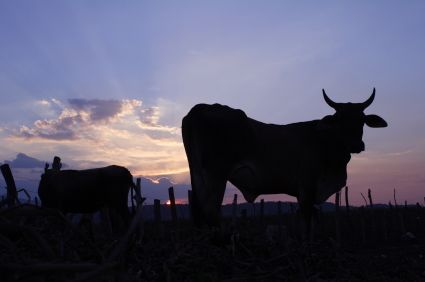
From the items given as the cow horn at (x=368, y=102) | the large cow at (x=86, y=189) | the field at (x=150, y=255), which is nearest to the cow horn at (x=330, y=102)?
the cow horn at (x=368, y=102)

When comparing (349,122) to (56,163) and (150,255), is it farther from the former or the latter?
(56,163)

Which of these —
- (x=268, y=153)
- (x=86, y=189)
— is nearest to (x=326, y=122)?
(x=268, y=153)

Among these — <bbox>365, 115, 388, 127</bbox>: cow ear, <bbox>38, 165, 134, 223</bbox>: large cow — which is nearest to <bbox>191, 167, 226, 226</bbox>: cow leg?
<bbox>365, 115, 388, 127</bbox>: cow ear

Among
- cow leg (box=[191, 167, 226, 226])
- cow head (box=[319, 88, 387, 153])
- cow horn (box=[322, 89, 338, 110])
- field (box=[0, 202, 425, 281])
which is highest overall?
cow horn (box=[322, 89, 338, 110])

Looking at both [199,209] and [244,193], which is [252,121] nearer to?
[244,193]

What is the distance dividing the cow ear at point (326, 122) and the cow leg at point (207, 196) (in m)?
2.62

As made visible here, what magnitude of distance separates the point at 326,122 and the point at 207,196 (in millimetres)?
3207

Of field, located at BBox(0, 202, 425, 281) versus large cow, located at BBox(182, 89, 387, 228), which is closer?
field, located at BBox(0, 202, 425, 281)

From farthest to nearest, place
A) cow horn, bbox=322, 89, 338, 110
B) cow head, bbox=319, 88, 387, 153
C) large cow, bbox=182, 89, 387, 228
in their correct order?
1. cow horn, bbox=322, 89, 338, 110
2. cow head, bbox=319, 88, 387, 153
3. large cow, bbox=182, 89, 387, 228

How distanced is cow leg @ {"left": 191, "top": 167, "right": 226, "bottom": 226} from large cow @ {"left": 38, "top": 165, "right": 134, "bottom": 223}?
26.3ft

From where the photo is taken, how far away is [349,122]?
8.15 m

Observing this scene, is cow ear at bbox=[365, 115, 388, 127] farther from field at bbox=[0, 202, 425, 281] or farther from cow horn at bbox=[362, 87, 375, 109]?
field at bbox=[0, 202, 425, 281]

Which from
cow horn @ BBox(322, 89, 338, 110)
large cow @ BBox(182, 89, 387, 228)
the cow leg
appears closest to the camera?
the cow leg

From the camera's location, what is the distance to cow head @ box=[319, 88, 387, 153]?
8.09m
